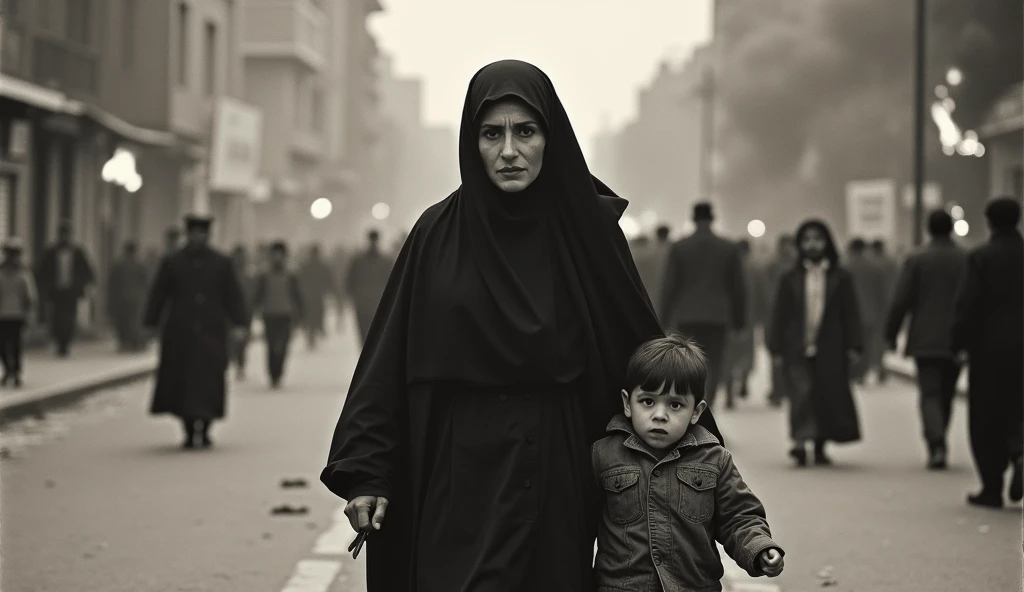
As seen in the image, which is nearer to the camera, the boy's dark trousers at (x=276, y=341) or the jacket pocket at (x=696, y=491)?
the jacket pocket at (x=696, y=491)

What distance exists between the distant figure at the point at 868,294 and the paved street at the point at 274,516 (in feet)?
15.8

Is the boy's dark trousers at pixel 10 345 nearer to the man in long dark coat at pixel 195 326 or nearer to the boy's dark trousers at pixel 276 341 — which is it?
the boy's dark trousers at pixel 276 341

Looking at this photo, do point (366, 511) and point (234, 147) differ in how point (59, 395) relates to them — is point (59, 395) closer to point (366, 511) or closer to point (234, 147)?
point (366, 511)

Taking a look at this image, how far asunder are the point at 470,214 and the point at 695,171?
126058 mm

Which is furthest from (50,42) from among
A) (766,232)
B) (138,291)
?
(766,232)

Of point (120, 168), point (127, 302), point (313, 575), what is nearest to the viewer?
point (313, 575)

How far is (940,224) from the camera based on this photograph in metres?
11.9

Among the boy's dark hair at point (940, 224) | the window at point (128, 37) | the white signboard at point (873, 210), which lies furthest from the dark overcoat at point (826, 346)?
the window at point (128, 37)

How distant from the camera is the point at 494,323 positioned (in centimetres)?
368

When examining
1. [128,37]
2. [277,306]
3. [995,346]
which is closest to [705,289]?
[995,346]

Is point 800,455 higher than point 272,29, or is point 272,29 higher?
point 272,29

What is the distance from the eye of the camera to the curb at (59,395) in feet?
47.1

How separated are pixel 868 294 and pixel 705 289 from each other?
23.4 ft

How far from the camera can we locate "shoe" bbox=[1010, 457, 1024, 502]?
9070mm
